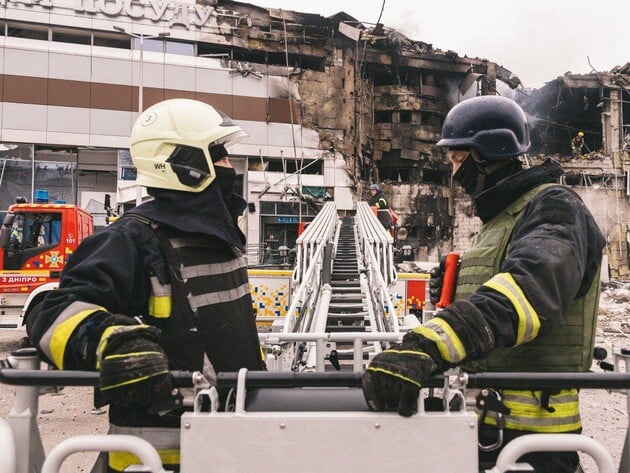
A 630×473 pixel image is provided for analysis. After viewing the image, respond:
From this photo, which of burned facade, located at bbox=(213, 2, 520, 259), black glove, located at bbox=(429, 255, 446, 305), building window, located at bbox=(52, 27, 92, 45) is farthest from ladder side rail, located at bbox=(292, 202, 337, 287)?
building window, located at bbox=(52, 27, 92, 45)

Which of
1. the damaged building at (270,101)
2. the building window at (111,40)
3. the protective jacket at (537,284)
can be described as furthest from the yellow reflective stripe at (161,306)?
the building window at (111,40)

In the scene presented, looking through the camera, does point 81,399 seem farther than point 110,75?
No

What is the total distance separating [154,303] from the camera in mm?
1520

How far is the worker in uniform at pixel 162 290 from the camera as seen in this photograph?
1.20m

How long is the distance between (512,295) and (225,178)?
1.12 m

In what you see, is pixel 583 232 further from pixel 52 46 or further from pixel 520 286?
pixel 52 46

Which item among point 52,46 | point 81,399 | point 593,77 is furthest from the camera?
point 593,77

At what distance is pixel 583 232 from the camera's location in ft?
4.75

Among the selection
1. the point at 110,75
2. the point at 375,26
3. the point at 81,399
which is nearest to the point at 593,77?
the point at 375,26

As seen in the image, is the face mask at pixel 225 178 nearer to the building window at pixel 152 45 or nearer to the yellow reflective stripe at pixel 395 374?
the yellow reflective stripe at pixel 395 374

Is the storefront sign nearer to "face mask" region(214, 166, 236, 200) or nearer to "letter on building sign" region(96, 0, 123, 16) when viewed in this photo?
"letter on building sign" region(96, 0, 123, 16)

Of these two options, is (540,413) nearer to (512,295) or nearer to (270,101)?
(512,295)

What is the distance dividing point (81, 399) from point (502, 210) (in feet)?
19.5

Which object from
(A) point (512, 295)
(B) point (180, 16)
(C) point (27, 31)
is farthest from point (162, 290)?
(C) point (27, 31)
